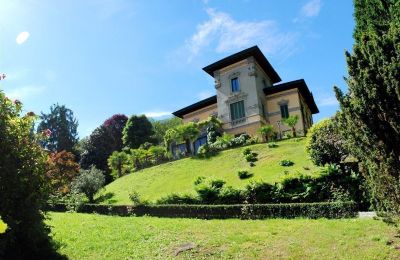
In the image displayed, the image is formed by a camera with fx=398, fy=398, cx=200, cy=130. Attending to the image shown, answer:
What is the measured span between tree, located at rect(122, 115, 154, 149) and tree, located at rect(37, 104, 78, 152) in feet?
56.0

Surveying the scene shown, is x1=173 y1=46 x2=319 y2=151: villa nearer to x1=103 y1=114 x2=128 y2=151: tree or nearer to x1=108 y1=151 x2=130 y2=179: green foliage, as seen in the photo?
x1=108 y1=151 x2=130 y2=179: green foliage

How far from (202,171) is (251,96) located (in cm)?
1410

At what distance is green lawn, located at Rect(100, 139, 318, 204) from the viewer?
93.6ft

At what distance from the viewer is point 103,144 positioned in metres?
59.7

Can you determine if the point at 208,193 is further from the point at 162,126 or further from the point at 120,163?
the point at 162,126

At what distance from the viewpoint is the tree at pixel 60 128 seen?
72250 mm

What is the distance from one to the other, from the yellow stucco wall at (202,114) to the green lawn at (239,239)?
104 feet

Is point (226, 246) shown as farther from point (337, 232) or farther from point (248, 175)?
point (248, 175)

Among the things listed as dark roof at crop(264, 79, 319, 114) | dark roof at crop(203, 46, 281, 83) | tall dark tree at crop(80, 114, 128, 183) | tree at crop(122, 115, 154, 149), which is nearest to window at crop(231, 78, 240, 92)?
dark roof at crop(203, 46, 281, 83)

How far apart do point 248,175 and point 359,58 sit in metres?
20.1

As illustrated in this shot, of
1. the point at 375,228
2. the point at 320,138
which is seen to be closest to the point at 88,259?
the point at 375,228

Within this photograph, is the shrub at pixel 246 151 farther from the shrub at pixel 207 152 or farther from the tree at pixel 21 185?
the tree at pixel 21 185

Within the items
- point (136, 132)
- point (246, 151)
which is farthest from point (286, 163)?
point (136, 132)

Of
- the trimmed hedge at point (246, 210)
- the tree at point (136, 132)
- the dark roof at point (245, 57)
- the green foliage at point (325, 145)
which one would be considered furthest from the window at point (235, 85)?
the trimmed hedge at point (246, 210)
